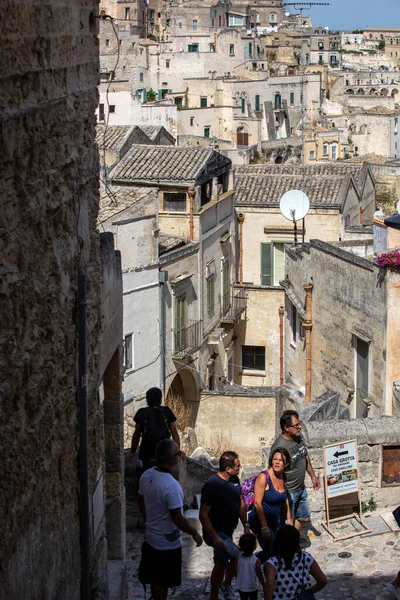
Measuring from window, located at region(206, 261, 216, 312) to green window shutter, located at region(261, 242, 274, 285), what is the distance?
3666mm

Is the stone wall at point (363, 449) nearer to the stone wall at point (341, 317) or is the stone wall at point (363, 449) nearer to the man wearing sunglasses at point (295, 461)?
the man wearing sunglasses at point (295, 461)

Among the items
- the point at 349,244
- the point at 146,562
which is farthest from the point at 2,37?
the point at 349,244

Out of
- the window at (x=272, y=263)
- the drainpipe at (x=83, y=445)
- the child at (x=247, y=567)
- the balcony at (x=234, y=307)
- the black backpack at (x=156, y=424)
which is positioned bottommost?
the balcony at (x=234, y=307)

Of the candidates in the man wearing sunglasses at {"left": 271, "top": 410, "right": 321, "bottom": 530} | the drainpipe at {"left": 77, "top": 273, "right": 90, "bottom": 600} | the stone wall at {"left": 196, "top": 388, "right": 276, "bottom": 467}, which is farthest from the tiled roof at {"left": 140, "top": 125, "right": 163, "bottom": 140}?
the drainpipe at {"left": 77, "top": 273, "right": 90, "bottom": 600}

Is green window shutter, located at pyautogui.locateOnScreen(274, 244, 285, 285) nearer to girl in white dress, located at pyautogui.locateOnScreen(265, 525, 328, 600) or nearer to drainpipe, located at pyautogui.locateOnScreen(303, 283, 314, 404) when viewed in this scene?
drainpipe, located at pyautogui.locateOnScreen(303, 283, 314, 404)

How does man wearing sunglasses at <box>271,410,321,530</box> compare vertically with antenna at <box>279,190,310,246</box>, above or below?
above

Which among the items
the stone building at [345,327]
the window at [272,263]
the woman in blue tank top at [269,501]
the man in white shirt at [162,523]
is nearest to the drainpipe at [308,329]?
the stone building at [345,327]

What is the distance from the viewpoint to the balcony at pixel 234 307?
34.0 metres

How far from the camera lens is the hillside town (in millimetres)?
4945

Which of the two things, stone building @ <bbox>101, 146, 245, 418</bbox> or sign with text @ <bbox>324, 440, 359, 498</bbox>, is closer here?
sign with text @ <bbox>324, 440, 359, 498</bbox>

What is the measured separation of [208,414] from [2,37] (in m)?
24.6

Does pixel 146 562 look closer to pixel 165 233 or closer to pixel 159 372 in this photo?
pixel 159 372

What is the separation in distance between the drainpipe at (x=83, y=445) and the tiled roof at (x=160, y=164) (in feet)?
83.4

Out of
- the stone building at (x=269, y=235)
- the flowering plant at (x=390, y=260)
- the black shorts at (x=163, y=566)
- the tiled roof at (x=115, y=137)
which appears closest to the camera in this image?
the black shorts at (x=163, y=566)
